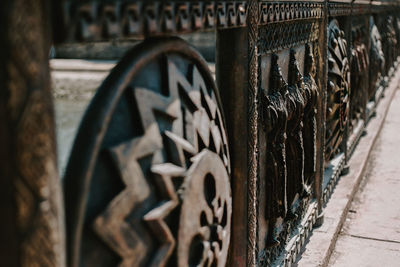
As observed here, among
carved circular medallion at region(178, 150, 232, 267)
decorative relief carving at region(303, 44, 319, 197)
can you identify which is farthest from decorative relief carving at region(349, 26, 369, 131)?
carved circular medallion at region(178, 150, 232, 267)

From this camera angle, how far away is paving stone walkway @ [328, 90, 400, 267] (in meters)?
2.51

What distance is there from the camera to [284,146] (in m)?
1.90

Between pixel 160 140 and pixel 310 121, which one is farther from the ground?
pixel 160 140

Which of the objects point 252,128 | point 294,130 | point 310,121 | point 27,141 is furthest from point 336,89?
point 27,141

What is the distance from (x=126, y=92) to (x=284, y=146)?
106cm

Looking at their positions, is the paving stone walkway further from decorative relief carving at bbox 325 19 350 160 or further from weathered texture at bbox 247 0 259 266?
weathered texture at bbox 247 0 259 266

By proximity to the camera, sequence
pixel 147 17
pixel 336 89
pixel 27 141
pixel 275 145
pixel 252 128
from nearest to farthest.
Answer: pixel 27 141, pixel 147 17, pixel 252 128, pixel 275 145, pixel 336 89

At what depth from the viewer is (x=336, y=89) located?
2951 millimetres

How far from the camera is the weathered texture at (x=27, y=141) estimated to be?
641 mm

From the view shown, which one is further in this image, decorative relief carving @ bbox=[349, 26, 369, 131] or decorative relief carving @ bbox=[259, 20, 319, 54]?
decorative relief carving @ bbox=[349, 26, 369, 131]

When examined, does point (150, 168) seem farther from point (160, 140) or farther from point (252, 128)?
point (252, 128)

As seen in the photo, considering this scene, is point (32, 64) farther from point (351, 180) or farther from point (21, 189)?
point (351, 180)

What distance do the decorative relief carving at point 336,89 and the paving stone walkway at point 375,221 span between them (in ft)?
1.25

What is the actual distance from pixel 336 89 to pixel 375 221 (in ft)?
2.50
